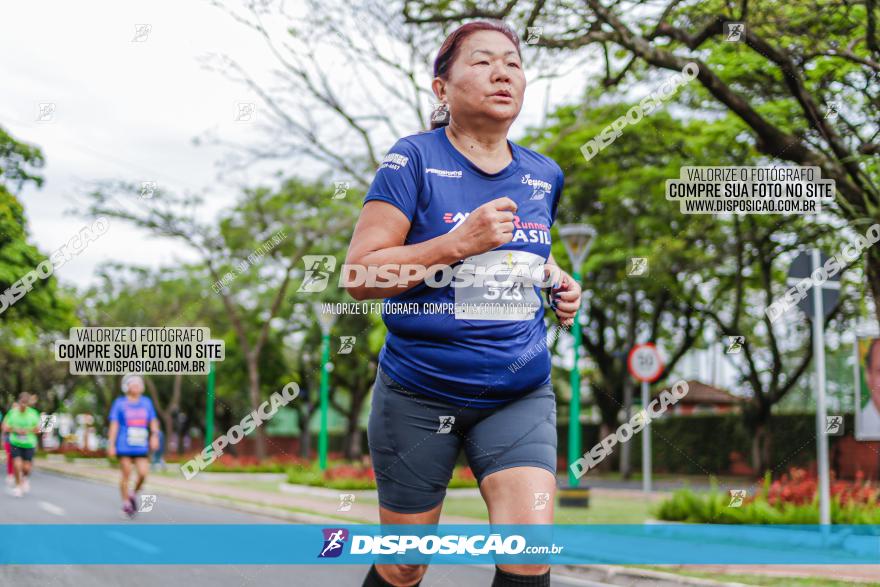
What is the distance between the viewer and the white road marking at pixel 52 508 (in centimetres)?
1185

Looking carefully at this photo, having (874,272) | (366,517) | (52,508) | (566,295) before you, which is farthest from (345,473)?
(566,295)

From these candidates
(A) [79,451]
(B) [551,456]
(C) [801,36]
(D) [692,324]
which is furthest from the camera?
(A) [79,451]

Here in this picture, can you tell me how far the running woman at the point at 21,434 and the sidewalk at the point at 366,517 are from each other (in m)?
2.51

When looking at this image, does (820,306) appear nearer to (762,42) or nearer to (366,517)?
(762,42)

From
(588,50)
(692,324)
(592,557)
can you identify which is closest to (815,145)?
(588,50)

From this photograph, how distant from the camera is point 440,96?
2883 millimetres

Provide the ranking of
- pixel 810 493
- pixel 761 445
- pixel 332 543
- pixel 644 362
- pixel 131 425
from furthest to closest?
pixel 761 445 < pixel 644 362 < pixel 131 425 < pixel 810 493 < pixel 332 543

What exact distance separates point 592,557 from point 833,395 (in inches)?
825

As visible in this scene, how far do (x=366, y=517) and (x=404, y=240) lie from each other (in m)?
9.76

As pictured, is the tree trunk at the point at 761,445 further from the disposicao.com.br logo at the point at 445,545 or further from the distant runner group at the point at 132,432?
the disposicao.com.br logo at the point at 445,545

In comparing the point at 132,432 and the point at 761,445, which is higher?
the point at 132,432

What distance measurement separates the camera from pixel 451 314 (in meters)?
2.59

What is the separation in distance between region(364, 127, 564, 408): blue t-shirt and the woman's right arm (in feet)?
0.18

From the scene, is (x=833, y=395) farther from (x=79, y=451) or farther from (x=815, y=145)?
(x=79, y=451)
